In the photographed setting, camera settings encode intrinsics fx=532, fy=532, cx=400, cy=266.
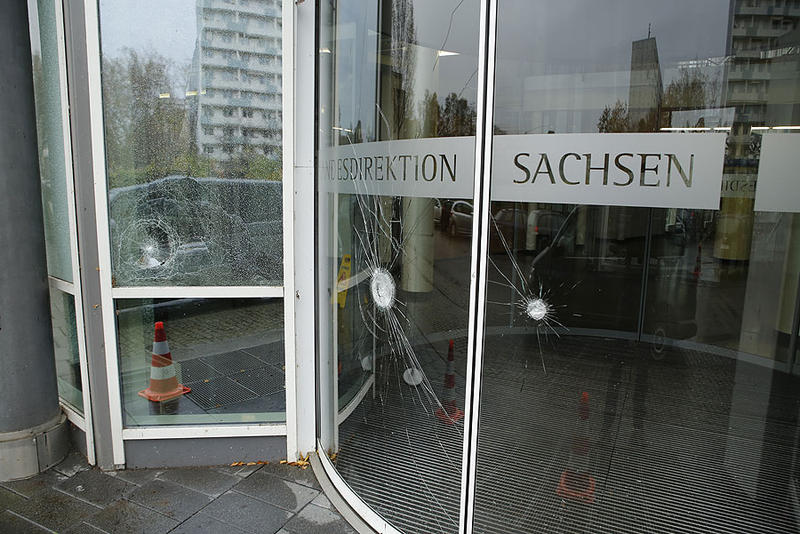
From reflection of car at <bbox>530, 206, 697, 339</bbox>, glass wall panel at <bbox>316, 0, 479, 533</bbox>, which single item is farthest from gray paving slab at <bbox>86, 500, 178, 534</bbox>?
reflection of car at <bbox>530, 206, 697, 339</bbox>

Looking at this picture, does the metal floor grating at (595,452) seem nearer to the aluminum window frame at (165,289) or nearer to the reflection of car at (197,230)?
the aluminum window frame at (165,289)

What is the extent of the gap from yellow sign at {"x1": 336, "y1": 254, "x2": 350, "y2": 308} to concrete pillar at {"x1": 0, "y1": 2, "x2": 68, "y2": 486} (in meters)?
2.06

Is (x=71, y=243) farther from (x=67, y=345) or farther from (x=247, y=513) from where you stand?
(x=247, y=513)

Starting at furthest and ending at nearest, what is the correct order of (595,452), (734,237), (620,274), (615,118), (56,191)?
1. (620,274)
2. (734,237)
3. (595,452)
4. (56,191)
5. (615,118)

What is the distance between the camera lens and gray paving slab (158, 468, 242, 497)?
3398 millimetres

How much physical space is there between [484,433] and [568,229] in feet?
11.6

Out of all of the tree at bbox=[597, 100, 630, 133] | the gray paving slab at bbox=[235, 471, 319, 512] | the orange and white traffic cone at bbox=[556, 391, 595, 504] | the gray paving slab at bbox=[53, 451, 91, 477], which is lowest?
the orange and white traffic cone at bbox=[556, 391, 595, 504]

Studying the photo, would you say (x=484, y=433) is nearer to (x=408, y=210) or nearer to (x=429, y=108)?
(x=408, y=210)

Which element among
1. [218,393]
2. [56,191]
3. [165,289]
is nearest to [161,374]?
[218,393]

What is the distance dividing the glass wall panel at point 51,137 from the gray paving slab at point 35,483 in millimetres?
1318

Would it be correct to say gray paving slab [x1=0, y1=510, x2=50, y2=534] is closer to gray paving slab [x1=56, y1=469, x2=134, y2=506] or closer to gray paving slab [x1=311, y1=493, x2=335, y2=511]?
gray paving slab [x1=56, y1=469, x2=134, y2=506]

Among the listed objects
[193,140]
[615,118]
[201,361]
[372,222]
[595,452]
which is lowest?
[595,452]

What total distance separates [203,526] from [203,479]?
0.53 metres

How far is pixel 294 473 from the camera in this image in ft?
11.8
